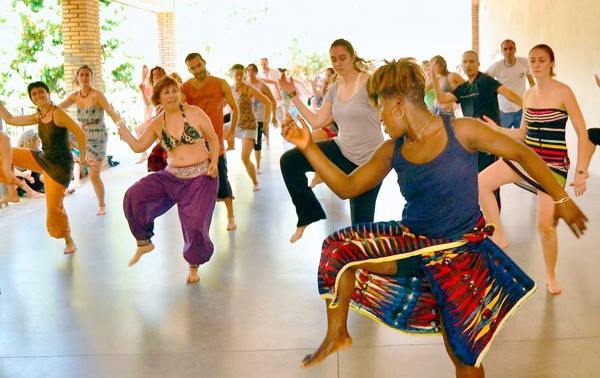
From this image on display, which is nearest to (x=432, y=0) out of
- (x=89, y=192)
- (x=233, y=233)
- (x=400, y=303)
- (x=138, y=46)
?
(x=138, y=46)

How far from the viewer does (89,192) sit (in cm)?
978

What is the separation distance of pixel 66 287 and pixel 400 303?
127 inches

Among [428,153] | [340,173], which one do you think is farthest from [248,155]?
[428,153]

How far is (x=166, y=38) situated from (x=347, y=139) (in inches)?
596

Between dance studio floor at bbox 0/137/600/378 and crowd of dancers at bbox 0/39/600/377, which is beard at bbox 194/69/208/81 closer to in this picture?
crowd of dancers at bbox 0/39/600/377

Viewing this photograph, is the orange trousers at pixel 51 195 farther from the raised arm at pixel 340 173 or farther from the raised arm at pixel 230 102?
the raised arm at pixel 340 173

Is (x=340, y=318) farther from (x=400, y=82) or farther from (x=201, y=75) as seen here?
(x=201, y=75)

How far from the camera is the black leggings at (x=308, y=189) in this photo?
4.67 metres

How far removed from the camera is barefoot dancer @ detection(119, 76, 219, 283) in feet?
16.6

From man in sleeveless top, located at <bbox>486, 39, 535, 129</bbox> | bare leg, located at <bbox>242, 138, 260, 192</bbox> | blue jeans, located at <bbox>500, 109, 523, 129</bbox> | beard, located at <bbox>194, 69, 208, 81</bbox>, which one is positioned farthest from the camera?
man in sleeveless top, located at <bbox>486, 39, 535, 129</bbox>

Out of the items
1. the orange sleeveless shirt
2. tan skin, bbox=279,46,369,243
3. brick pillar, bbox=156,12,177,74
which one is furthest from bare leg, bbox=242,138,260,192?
brick pillar, bbox=156,12,177,74

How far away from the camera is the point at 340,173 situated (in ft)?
10.1

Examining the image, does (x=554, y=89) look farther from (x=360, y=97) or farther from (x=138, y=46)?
(x=138, y=46)

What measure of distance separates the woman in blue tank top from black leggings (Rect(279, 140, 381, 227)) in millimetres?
1768
